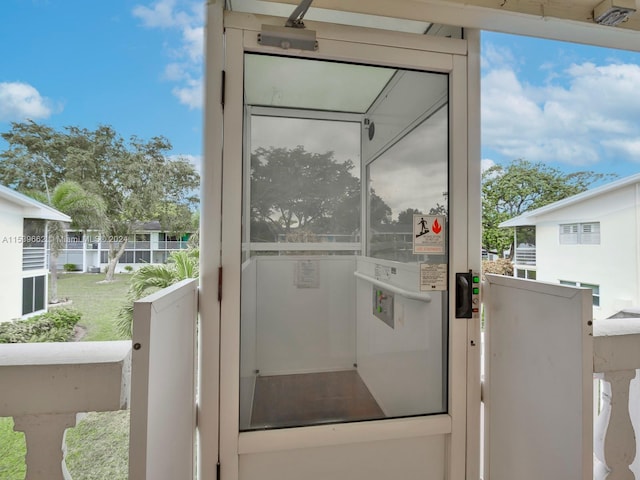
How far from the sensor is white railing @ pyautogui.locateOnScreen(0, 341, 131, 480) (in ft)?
2.29

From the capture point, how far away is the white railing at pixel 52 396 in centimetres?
70

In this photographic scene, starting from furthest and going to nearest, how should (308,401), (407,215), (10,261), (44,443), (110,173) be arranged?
(110,173) → (10,261) → (407,215) → (308,401) → (44,443)

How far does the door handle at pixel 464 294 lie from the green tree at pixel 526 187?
0.44 m

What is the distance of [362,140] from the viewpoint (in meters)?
1.45

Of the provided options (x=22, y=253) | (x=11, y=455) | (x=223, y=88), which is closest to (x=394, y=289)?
(x=223, y=88)

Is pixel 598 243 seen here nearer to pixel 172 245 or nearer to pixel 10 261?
pixel 172 245

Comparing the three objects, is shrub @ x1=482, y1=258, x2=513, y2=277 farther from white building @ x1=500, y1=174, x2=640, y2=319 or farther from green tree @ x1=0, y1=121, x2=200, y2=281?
green tree @ x1=0, y1=121, x2=200, y2=281

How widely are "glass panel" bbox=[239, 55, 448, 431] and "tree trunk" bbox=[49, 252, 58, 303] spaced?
1360 millimetres

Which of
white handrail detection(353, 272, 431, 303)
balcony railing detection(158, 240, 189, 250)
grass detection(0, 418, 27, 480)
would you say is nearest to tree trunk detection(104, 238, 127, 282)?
balcony railing detection(158, 240, 189, 250)

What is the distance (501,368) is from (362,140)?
122 centimetres

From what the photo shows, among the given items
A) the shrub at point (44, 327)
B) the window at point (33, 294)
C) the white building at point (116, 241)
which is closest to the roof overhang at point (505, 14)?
the white building at point (116, 241)

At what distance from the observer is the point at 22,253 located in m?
1.61

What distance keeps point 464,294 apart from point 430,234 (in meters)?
0.31

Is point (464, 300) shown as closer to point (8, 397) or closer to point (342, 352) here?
point (342, 352)
